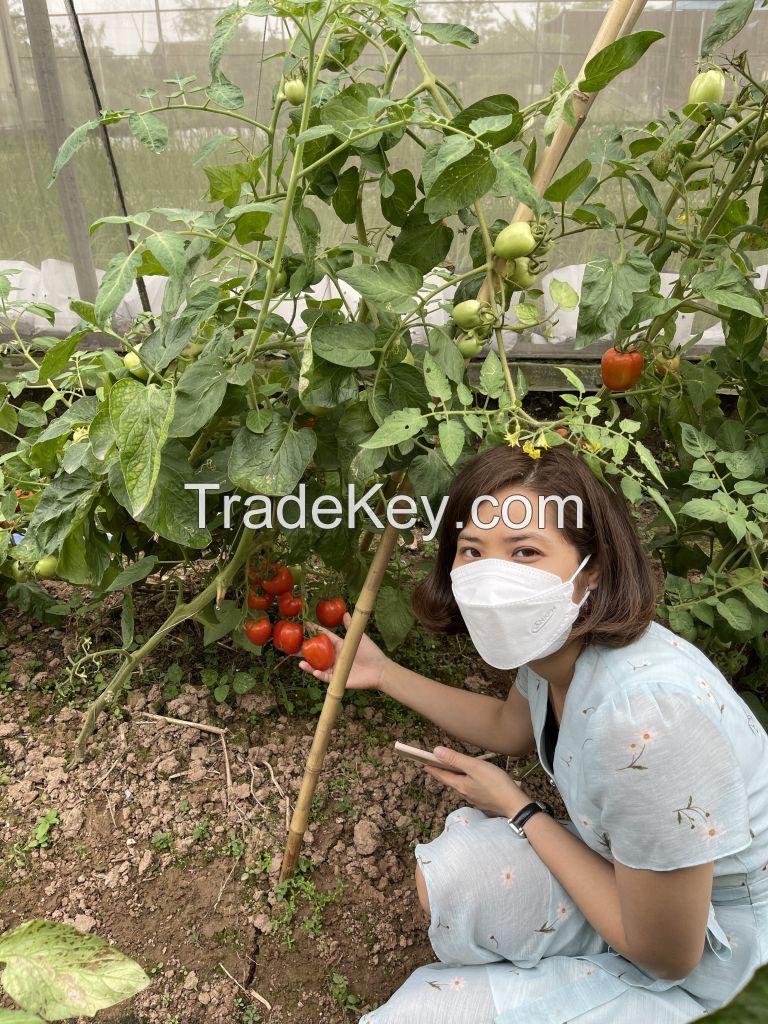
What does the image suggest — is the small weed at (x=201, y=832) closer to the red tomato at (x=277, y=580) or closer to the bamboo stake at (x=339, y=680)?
the bamboo stake at (x=339, y=680)

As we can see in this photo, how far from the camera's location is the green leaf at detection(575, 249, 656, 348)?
92 centimetres

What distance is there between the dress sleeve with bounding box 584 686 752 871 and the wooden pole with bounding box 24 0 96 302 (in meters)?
1.72

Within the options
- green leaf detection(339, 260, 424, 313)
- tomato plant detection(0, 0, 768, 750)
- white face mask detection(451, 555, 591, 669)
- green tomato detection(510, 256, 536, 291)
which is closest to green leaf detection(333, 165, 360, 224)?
tomato plant detection(0, 0, 768, 750)

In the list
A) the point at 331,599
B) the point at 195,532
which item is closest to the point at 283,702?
the point at 331,599

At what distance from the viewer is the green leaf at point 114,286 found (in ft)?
2.83

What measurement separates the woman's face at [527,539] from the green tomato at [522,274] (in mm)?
231

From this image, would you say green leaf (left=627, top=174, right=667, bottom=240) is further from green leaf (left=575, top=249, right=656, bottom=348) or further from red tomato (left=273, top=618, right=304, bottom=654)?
red tomato (left=273, top=618, right=304, bottom=654)

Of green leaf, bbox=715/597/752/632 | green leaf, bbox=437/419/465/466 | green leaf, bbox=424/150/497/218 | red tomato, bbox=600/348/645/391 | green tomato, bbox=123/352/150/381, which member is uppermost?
green leaf, bbox=424/150/497/218

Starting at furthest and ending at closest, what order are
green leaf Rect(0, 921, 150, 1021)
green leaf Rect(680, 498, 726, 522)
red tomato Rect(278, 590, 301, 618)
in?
red tomato Rect(278, 590, 301, 618) → green leaf Rect(680, 498, 726, 522) → green leaf Rect(0, 921, 150, 1021)

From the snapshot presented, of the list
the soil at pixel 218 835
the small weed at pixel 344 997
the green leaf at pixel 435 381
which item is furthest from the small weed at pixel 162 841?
the green leaf at pixel 435 381

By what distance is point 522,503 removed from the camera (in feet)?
3.07

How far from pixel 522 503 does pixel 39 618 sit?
45.3 inches

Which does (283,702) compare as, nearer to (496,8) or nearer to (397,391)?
(397,391)

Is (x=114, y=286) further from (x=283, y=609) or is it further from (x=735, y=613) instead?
(x=735, y=613)
